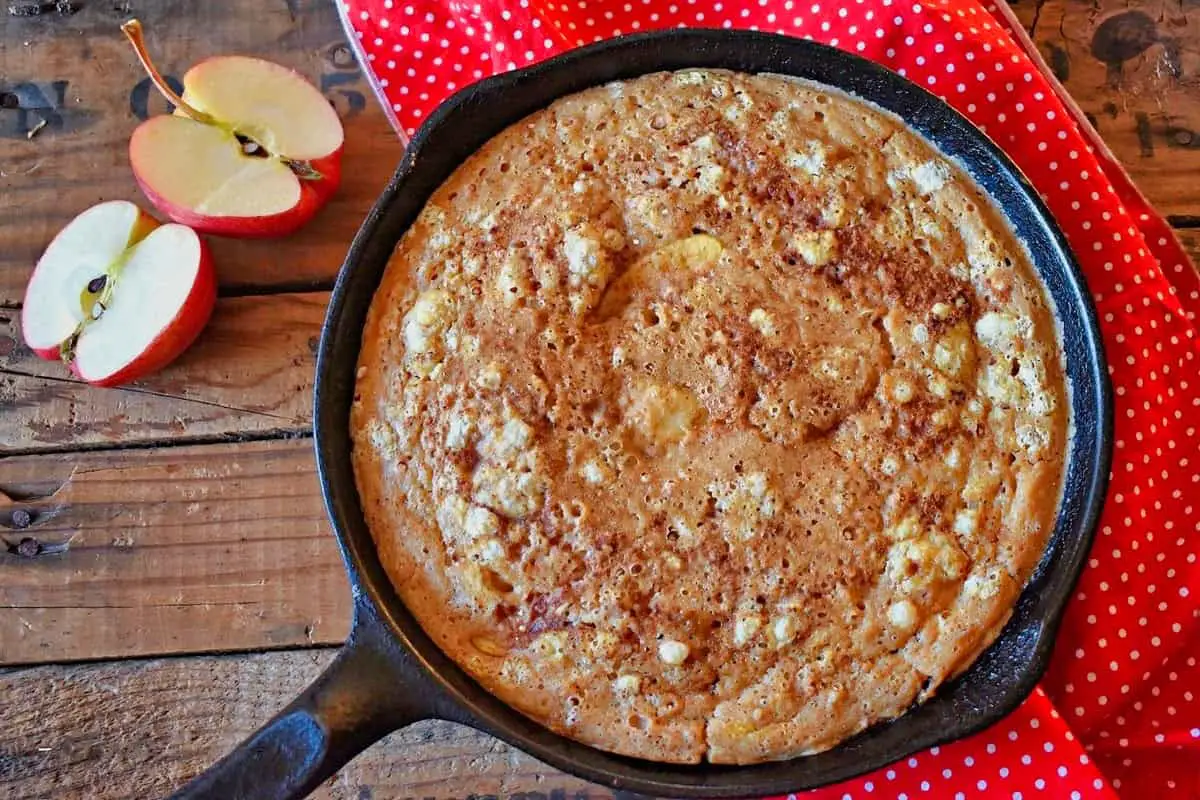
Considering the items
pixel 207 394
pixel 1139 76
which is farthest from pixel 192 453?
pixel 1139 76

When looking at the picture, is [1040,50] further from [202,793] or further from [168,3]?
[202,793]

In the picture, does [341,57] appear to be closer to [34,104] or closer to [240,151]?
[240,151]

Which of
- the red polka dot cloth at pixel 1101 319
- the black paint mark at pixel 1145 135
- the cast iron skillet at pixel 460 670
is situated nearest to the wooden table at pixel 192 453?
the black paint mark at pixel 1145 135

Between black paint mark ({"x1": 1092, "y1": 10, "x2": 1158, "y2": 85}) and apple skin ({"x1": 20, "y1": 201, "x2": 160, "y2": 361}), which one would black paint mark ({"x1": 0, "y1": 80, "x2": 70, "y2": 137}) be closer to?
apple skin ({"x1": 20, "y1": 201, "x2": 160, "y2": 361})

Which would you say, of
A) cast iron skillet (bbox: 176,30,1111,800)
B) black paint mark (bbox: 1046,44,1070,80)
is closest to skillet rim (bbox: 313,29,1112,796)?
cast iron skillet (bbox: 176,30,1111,800)

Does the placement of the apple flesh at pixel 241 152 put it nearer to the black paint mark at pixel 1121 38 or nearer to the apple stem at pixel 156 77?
the apple stem at pixel 156 77

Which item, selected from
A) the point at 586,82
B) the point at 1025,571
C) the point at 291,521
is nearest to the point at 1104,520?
the point at 1025,571
